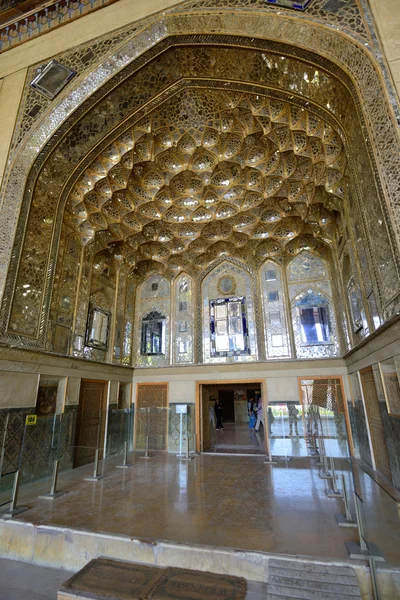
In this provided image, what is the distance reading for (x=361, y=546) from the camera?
2.81 m

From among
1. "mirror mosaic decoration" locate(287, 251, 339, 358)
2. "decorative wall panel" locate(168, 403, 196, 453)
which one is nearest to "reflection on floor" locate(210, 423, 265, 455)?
"decorative wall panel" locate(168, 403, 196, 453)

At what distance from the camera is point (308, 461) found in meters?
6.55

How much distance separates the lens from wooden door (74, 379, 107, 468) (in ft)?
23.4

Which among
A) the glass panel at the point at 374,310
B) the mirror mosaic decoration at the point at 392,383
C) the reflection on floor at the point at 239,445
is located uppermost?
the glass panel at the point at 374,310

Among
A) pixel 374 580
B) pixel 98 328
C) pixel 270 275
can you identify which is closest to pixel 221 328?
pixel 270 275

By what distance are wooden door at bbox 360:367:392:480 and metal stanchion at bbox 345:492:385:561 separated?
8.55 ft

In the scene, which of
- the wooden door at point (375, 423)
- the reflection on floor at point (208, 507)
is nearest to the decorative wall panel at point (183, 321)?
the reflection on floor at point (208, 507)

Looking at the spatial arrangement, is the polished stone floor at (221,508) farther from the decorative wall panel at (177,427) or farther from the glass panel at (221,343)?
the glass panel at (221,343)

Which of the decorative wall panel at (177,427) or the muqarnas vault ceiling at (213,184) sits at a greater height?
the muqarnas vault ceiling at (213,184)

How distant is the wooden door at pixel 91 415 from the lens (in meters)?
7.12

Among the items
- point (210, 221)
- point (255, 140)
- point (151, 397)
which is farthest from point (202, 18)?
point (151, 397)

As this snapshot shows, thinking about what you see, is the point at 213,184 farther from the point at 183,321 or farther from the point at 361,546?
the point at 361,546

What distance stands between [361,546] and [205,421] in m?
6.45

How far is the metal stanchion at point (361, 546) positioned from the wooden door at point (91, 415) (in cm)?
554
